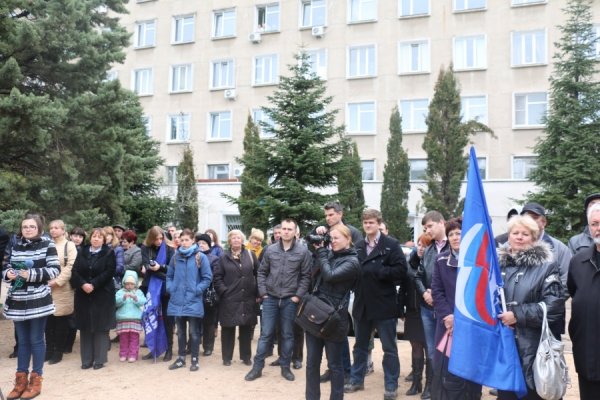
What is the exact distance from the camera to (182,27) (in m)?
32.7

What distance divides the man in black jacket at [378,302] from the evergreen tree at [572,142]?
1309 centimetres

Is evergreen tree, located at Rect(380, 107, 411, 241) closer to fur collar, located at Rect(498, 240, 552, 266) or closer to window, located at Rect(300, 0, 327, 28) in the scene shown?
window, located at Rect(300, 0, 327, 28)

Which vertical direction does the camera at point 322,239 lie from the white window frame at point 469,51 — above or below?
below

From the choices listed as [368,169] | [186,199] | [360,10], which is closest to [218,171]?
[186,199]

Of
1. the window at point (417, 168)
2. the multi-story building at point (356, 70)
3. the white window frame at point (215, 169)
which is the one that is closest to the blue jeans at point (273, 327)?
the multi-story building at point (356, 70)

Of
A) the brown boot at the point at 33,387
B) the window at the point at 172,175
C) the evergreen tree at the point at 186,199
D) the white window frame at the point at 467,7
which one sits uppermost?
the white window frame at the point at 467,7

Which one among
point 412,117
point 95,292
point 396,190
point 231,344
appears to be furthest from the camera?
point 412,117

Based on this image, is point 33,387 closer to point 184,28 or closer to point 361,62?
point 361,62

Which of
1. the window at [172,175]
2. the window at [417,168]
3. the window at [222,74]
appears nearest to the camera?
the window at [417,168]

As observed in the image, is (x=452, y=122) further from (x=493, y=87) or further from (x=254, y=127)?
(x=254, y=127)

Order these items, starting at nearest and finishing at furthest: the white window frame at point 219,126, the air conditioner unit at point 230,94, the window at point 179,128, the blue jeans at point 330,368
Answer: the blue jeans at point 330,368 → the air conditioner unit at point 230,94 → the white window frame at point 219,126 → the window at point 179,128

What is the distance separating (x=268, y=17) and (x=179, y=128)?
26.9ft

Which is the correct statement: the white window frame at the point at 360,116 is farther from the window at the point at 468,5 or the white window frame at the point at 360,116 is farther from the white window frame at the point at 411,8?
the window at the point at 468,5

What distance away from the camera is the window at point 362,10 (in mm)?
28734
